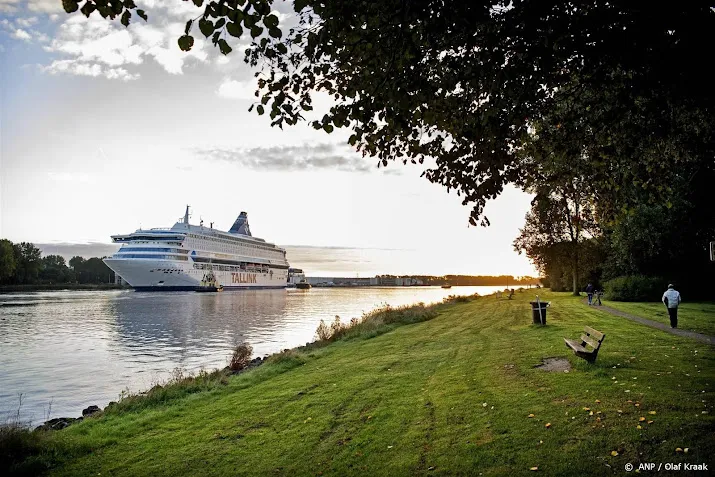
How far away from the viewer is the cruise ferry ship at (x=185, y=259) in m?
92.4

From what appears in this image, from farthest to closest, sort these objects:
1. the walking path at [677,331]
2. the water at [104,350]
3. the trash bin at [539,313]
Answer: the trash bin at [539,313] → the water at [104,350] → the walking path at [677,331]

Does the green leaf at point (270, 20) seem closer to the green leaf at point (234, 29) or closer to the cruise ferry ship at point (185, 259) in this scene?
the green leaf at point (234, 29)

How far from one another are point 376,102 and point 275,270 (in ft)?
442

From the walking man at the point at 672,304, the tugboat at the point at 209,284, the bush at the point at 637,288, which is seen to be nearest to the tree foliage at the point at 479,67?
the walking man at the point at 672,304

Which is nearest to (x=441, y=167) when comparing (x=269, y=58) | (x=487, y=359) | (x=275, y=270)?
(x=269, y=58)

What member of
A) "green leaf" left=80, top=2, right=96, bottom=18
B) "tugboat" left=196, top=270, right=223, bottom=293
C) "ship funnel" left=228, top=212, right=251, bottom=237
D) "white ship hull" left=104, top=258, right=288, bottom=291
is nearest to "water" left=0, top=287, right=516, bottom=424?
"green leaf" left=80, top=2, right=96, bottom=18

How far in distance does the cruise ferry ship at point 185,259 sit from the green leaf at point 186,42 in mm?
93564

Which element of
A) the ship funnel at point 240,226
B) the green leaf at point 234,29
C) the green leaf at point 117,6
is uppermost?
the ship funnel at point 240,226

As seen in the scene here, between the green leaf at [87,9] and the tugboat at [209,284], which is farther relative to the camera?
the tugboat at [209,284]

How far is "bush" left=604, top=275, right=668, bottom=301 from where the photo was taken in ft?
108

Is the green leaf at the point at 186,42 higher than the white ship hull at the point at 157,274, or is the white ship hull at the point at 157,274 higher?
the green leaf at the point at 186,42

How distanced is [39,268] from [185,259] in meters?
47.6

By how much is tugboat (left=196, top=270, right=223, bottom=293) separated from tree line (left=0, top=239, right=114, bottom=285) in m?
37.5

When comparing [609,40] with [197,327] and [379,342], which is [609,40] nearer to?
[379,342]
